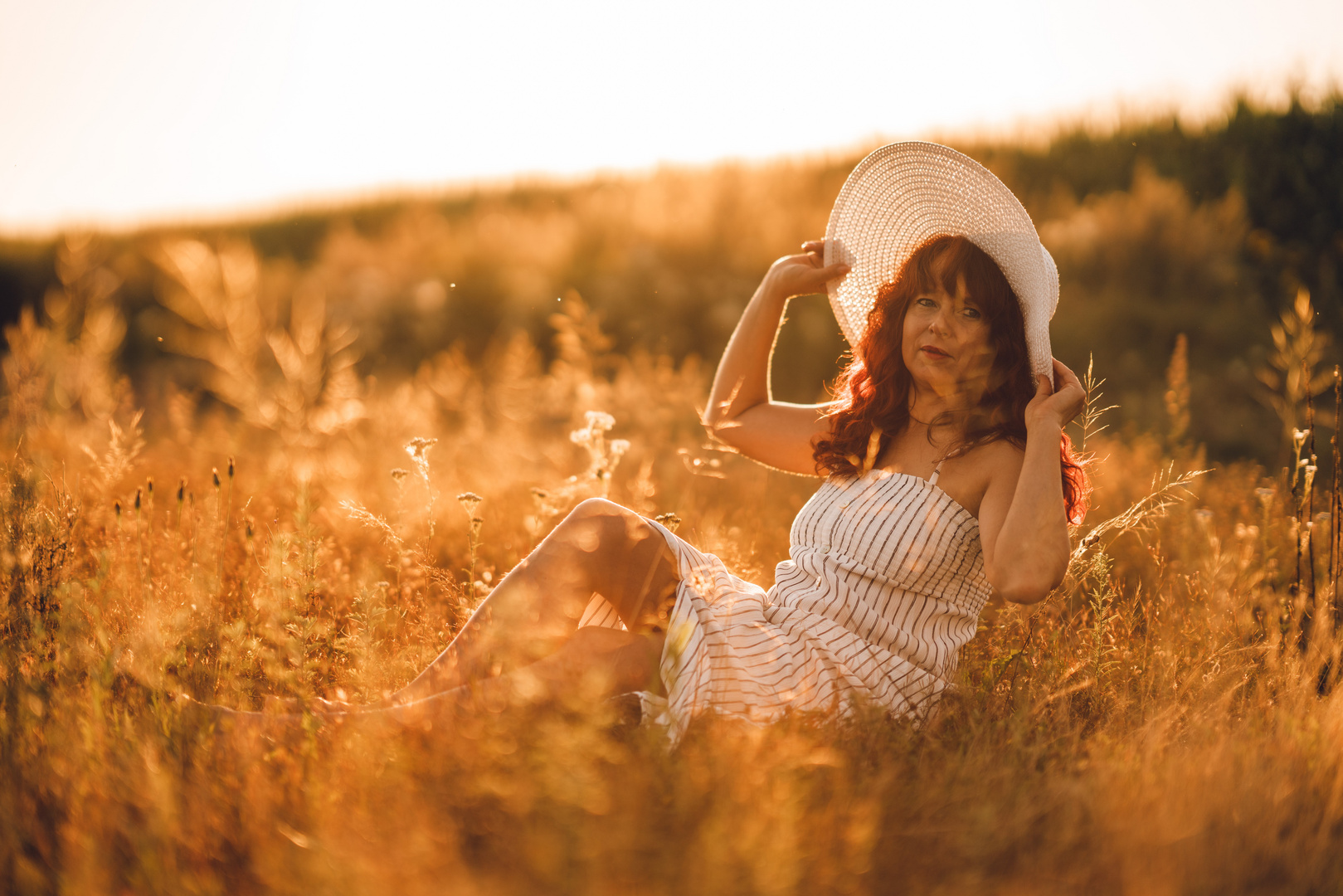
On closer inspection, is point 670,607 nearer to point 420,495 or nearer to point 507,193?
point 420,495

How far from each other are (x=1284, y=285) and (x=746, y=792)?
11.4 m

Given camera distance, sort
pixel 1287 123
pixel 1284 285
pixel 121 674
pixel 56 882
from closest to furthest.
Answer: pixel 56 882 → pixel 121 674 → pixel 1284 285 → pixel 1287 123

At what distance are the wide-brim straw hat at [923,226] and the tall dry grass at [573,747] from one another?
553 millimetres

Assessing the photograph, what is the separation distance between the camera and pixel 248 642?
2.43m

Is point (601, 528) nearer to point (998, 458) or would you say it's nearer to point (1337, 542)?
point (998, 458)

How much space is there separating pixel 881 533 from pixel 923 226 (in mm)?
1017

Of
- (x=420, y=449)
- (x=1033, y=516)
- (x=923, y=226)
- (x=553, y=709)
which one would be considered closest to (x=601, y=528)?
(x=553, y=709)

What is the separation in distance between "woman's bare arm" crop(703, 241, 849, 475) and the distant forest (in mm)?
5346

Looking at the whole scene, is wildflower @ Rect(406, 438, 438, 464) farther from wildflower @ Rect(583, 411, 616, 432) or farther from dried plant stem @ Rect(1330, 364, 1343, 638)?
dried plant stem @ Rect(1330, 364, 1343, 638)

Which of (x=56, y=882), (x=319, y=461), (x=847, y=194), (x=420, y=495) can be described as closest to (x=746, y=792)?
(x=56, y=882)

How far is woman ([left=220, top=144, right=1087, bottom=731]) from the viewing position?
2.21 metres

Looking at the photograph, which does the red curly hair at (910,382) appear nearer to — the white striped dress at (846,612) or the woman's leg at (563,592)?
the white striped dress at (846,612)

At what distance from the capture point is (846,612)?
8.19ft

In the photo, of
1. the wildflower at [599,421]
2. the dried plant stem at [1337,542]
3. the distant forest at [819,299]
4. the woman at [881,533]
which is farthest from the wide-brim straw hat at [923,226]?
the distant forest at [819,299]
